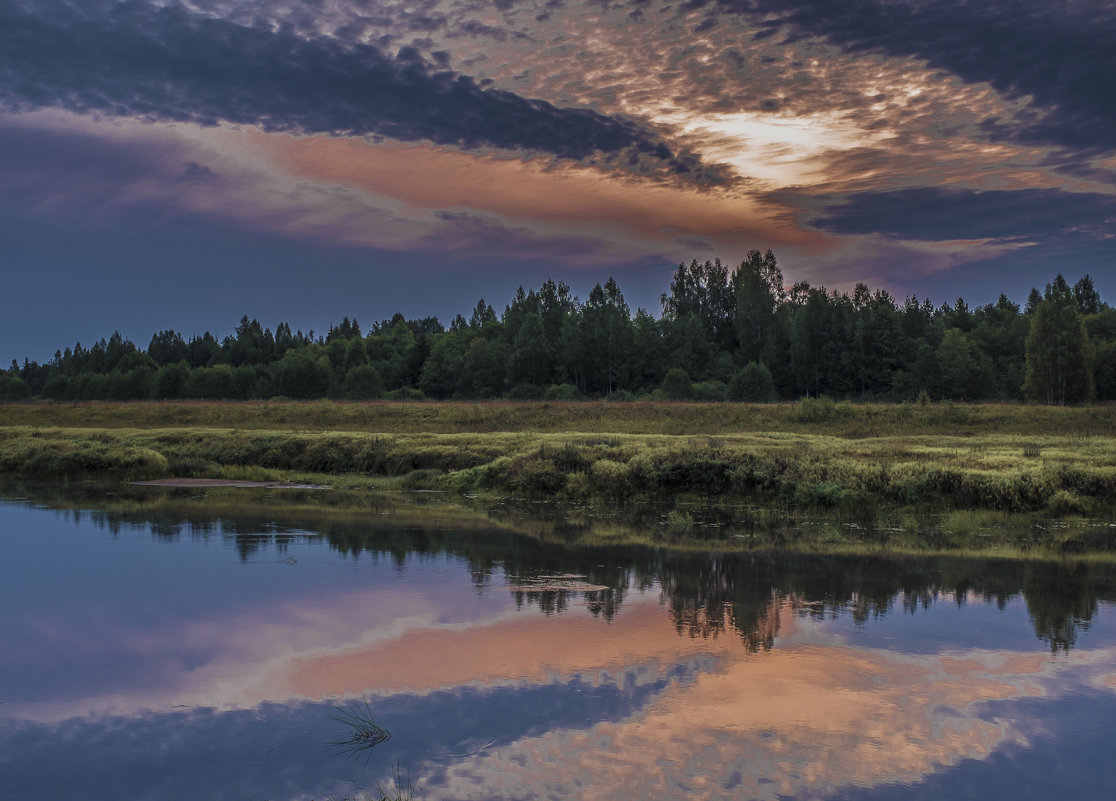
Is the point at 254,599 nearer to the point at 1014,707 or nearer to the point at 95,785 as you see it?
the point at 95,785

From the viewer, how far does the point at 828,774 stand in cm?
721

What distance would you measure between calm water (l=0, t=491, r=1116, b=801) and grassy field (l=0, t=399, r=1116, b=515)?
7.13m

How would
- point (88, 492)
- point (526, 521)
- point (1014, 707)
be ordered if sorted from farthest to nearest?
1. point (88, 492)
2. point (526, 521)
3. point (1014, 707)

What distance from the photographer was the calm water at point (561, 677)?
7.23m

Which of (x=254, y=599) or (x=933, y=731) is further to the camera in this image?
(x=254, y=599)

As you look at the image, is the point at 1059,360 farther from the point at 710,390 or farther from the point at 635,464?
the point at 635,464

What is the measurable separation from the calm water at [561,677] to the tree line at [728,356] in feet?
216

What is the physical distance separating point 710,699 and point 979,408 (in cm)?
4045

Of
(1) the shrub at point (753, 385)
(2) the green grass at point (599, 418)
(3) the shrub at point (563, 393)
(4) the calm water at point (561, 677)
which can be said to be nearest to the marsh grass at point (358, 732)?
(4) the calm water at point (561, 677)

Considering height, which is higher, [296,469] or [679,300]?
[679,300]

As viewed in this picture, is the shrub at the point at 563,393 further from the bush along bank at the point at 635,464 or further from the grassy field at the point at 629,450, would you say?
the bush along bank at the point at 635,464

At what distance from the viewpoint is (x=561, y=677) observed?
9.52 meters

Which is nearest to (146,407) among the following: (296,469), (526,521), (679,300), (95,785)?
(296,469)

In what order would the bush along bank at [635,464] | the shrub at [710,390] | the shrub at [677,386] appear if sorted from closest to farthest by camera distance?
1. the bush along bank at [635,464]
2. the shrub at [677,386]
3. the shrub at [710,390]
